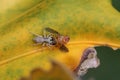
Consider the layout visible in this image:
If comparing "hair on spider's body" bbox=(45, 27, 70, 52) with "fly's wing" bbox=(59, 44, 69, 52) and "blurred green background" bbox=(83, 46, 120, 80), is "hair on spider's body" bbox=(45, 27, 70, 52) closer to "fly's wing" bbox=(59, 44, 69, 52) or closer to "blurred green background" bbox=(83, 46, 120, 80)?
"fly's wing" bbox=(59, 44, 69, 52)

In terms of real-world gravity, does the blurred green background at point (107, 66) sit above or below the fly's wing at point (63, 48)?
below

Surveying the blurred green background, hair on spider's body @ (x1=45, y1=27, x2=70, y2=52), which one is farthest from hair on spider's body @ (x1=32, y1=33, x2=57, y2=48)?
the blurred green background

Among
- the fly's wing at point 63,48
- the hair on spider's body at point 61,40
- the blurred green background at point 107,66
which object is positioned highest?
the hair on spider's body at point 61,40

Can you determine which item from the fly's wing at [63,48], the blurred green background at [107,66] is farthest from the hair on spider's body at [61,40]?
the blurred green background at [107,66]

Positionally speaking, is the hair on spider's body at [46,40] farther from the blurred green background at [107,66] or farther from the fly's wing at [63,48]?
the blurred green background at [107,66]

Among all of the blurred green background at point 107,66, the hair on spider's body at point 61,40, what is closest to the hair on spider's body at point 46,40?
the hair on spider's body at point 61,40

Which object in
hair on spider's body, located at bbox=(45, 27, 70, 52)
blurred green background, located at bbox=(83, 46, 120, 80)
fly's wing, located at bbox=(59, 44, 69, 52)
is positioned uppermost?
hair on spider's body, located at bbox=(45, 27, 70, 52)

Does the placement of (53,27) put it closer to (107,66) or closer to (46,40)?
(46,40)

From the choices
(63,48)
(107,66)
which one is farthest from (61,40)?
(107,66)
